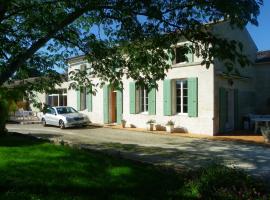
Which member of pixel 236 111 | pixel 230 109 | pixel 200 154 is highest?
pixel 230 109

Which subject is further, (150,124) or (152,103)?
(152,103)

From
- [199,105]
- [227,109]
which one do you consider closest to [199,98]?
[199,105]

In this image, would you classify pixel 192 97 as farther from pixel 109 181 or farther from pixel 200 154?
pixel 109 181

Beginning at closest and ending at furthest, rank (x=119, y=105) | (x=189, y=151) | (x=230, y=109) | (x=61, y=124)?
1. (x=189, y=151)
2. (x=230, y=109)
3. (x=119, y=105)
4. (x=61, y=124)

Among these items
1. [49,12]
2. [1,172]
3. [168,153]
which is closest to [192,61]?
[168,153]

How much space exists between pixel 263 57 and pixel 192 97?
6942mm

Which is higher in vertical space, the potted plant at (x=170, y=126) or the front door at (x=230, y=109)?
the front door at (x=230, y=109)

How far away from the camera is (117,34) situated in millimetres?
9242

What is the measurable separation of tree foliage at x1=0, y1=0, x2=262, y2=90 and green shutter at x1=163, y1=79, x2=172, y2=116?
31.8ft

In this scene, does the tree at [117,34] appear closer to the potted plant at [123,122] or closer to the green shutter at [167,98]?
the green shutter at [167,98]

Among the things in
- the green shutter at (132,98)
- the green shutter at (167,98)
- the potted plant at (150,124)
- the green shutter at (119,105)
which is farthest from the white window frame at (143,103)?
the green shutter at (167,98)

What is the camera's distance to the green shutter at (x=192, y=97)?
18.4 m

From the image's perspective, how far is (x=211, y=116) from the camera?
1789 cm

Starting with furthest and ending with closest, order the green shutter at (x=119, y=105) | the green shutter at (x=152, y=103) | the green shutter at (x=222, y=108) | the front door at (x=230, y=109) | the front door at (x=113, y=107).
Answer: the front door at (x=113, y=107)
the green shutter at (x=119, y=105)
the green shutter at (x=152, y=103)
the front door at (x=230, y=109)
the green shutter at (x=222, y=108)
